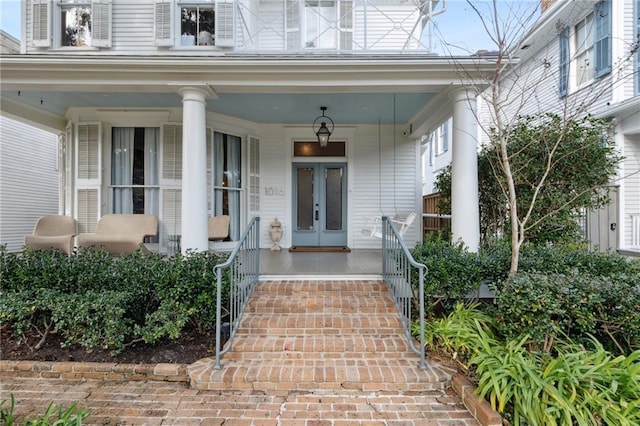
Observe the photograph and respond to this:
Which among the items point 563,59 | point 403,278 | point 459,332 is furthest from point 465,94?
point 563,59

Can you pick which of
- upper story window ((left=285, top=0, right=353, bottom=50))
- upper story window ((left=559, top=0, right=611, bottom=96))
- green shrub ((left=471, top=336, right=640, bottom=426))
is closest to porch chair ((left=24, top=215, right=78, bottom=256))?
upper story window ((left=285, top=0, right=353, bottom=50))

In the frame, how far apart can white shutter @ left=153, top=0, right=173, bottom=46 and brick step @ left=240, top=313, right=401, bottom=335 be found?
204 inches

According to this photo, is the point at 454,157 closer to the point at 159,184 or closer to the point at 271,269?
the point at 271,269

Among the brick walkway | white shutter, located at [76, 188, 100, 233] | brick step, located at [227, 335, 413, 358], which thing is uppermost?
white shutter, located at [76, 188, 100, 233]

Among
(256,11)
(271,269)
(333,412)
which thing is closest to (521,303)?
(333,412)

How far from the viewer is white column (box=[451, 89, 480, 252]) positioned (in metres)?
4.18

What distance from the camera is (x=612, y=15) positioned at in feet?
21.3

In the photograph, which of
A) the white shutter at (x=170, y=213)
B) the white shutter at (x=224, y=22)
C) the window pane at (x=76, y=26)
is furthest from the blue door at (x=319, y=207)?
the window pane at (x=76, y=26)

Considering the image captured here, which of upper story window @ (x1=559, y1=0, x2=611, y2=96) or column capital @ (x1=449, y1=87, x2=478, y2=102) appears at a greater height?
upper story window @ (x1=559, y1=0, x2=611, y2=96)

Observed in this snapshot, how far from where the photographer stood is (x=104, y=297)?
10.4 ft

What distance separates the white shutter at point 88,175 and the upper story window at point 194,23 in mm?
2124

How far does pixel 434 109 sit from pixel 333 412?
486cm

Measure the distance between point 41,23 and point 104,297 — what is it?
5549 millimetres

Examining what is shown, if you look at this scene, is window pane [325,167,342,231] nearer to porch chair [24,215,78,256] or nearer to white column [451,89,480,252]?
white column [451,89,480,252]
